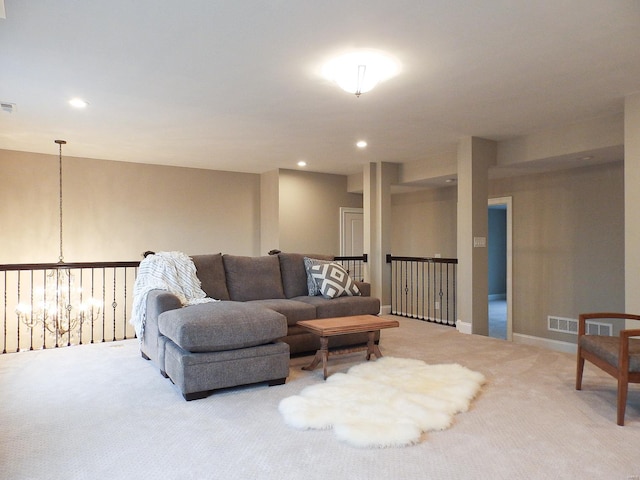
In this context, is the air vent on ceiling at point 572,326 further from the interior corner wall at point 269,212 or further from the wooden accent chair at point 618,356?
the interior corner wall at point 269,212

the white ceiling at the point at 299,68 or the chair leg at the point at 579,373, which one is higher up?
the white ceiling at the point at 299,68

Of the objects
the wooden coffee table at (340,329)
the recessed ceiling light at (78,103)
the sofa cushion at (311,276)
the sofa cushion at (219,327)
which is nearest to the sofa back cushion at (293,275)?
the sofa cushion at (311,276)

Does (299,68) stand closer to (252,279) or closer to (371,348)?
(252,279)

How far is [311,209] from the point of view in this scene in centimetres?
781

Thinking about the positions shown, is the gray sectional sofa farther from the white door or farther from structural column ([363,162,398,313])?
the white door

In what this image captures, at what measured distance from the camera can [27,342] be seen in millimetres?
6324

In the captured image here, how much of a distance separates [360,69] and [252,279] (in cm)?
249

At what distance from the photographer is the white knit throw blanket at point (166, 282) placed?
3.93m

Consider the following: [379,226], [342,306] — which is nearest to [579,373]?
[342,306]

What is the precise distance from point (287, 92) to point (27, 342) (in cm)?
562

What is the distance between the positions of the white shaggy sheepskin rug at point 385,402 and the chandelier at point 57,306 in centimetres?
412

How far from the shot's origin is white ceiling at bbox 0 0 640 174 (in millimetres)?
2430

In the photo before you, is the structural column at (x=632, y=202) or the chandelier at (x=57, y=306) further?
the chandelier at (x=57, y=306)

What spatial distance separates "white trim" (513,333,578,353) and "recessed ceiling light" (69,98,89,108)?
20.0ft
